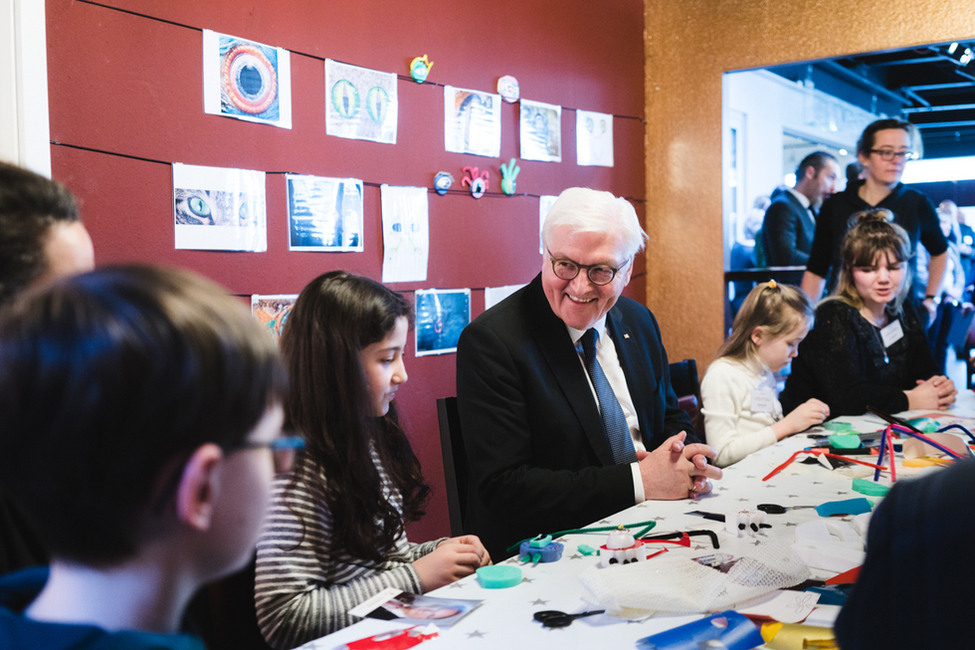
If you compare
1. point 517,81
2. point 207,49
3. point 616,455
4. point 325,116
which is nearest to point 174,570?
point 616,455

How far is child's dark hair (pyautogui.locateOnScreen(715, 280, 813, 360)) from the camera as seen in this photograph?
275cm

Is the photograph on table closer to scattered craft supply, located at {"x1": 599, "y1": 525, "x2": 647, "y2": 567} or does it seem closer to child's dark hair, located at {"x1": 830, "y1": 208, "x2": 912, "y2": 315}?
scattered craft supply, located at {"x1": 599, "y1": 525, "x2": 647, "y2": 567}

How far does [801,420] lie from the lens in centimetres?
250

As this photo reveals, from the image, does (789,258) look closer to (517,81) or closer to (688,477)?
(517,81)

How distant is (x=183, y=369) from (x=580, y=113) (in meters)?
3.66

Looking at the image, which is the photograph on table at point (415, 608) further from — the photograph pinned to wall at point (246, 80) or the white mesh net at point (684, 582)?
the photograph pinned to wall at point (246, 80)

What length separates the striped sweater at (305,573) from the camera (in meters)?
1.28

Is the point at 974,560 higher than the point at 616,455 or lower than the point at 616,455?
higher

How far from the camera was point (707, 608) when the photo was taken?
3.62 ft

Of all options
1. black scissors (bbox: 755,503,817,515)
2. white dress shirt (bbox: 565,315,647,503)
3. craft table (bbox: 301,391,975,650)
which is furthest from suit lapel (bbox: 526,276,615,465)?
black scissors (bbox: 755,503,817,515)

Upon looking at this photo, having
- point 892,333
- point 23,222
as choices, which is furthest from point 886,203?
point 23,222

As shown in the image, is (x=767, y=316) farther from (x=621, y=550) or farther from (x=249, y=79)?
(x=249, y=79)

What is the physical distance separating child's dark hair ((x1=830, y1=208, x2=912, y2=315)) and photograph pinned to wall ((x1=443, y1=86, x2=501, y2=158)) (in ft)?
4.87

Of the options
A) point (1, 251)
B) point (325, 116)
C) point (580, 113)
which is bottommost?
point (1, 251)
